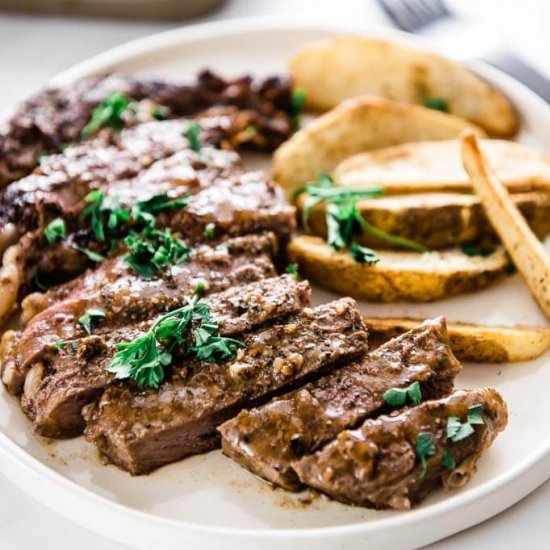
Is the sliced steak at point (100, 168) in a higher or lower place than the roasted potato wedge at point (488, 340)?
higher

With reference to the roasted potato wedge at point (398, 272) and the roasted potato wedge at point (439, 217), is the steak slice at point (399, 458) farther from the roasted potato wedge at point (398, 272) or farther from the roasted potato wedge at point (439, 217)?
the roasted potato wedge at point (439, 217)

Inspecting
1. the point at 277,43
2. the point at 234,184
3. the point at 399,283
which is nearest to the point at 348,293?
the point at 399,283

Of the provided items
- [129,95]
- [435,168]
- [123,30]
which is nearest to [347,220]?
[435,168]

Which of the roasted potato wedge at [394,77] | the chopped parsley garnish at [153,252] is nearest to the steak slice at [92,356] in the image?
the chopped parsley garnish at [153,252]

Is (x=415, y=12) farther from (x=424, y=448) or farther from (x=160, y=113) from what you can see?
(x=424, y=448)

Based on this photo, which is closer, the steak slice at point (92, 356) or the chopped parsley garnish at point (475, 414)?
the chopped parsley garnish at point (475, 414)

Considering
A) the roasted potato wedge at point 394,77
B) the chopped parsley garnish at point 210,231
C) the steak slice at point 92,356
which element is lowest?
the steak slice at point 92,356

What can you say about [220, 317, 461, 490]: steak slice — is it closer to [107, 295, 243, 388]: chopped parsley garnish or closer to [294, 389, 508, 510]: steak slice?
[294, 389, 508, 510]: steak slice
